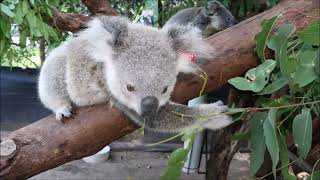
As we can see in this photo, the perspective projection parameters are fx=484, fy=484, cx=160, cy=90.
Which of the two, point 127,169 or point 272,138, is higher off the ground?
point 272,138

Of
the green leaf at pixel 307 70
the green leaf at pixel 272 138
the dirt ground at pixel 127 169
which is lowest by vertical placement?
the dirt ground at pixel 127 169

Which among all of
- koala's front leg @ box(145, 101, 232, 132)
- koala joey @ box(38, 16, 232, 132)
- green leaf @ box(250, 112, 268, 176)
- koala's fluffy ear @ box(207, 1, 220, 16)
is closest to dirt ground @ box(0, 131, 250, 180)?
koala's fluffy ear @ box(207, 1, 220, 16)

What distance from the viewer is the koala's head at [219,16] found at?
3.81 m

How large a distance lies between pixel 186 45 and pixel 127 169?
2.31 m

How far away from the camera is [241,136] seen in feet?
5.53

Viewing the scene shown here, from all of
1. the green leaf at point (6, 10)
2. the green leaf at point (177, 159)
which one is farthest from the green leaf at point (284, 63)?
the green leaf at point (6, 10)

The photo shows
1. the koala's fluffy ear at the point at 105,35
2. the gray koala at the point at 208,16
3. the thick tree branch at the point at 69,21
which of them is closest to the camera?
the koala's fluffy ear at the point at 105,35

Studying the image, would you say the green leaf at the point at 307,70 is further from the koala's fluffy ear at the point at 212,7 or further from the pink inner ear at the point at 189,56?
the koala's fluffy ear at the point at 212,7

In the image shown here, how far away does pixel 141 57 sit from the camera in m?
1.59

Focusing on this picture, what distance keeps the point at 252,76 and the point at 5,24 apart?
1.00m

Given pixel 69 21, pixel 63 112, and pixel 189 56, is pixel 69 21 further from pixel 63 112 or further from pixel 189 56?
pixel 189 56

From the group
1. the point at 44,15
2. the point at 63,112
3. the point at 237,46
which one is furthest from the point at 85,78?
the point at 237,46

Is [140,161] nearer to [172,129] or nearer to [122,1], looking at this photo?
[122,1]

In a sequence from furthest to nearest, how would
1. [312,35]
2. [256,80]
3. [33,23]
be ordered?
[33,23], [256,80], [312,35]
